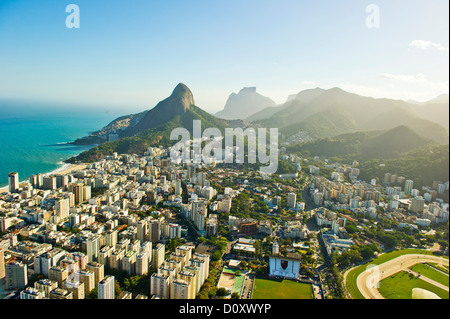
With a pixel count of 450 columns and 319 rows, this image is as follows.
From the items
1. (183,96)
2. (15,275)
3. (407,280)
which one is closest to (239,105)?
(183,96)

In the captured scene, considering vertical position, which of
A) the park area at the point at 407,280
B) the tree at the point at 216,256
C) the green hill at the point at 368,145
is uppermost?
the green hill at the point at 368,145

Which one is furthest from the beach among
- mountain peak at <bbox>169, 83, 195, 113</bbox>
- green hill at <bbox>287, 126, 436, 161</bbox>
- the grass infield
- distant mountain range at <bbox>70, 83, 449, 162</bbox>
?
green hill at <bbox>287, 126, 436, 161</bbox>

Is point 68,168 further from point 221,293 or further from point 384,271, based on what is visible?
point 384,271

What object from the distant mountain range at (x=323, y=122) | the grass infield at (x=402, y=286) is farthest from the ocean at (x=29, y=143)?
the grass infield at (x=402, y=286)

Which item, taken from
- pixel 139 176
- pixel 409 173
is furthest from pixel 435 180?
pixel 139 176

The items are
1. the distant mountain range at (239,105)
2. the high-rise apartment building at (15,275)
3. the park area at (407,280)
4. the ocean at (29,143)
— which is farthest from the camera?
the distant mountain range at (239,105)

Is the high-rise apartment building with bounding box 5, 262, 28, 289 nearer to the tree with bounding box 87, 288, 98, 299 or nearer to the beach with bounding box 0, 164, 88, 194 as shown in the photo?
the tree with bounding box 87, 288, 98, 299

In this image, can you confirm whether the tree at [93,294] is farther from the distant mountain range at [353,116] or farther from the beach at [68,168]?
the distant mountain range at [353,116]
